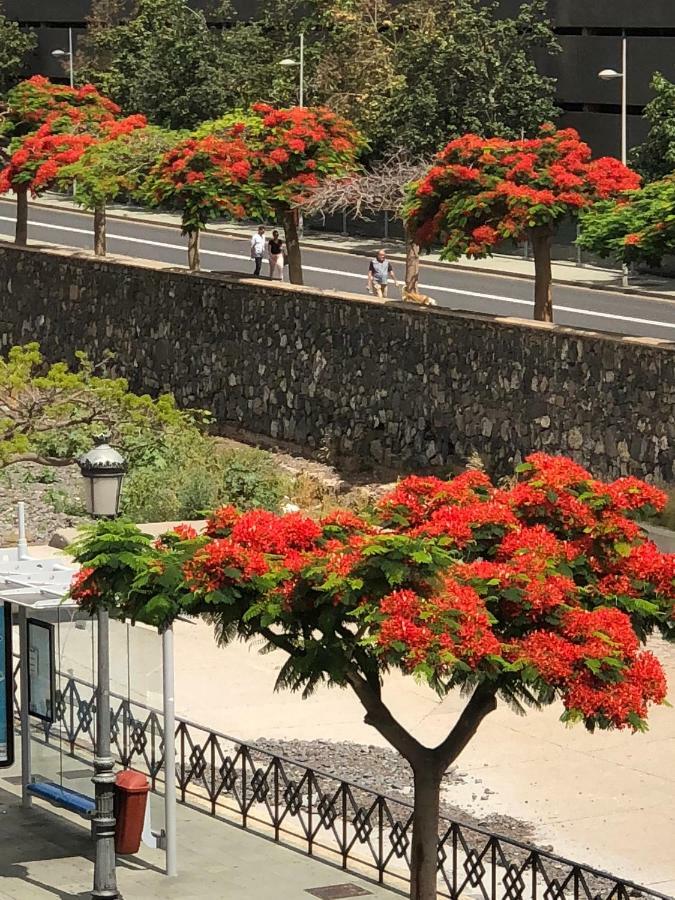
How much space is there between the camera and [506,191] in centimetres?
3259

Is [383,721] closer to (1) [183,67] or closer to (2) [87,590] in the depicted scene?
(2) [87,590]

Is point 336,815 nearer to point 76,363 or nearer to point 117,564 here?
point 117,564

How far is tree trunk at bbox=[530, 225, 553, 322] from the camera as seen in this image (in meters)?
33.3

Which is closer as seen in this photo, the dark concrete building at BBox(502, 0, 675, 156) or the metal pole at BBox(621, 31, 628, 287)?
the metal pole at BBox(621, 31, 628, 287)

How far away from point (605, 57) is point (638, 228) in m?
31.3

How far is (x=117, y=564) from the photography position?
45.7ft

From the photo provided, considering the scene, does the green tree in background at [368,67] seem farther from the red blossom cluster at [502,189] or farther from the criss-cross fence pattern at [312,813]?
the criss-cross fence pattern at [312,813]

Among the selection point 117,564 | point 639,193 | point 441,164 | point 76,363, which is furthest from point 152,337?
point 117,564

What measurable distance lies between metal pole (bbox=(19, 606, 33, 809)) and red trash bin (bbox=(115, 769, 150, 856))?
3.90 ft

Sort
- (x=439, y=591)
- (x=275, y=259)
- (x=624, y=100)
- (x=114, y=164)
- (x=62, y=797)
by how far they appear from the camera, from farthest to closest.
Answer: (x=624, y=100)
(x=275, y=259)
(x=114, y=164)
(x=62, y=797)
(x=439, y=591)

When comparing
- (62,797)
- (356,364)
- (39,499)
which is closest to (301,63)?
(356,364)

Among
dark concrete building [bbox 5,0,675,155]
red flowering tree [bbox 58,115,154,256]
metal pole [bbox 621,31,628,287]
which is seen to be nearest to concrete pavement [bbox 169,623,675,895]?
red flowering tree [bbox 58,115,154,256]

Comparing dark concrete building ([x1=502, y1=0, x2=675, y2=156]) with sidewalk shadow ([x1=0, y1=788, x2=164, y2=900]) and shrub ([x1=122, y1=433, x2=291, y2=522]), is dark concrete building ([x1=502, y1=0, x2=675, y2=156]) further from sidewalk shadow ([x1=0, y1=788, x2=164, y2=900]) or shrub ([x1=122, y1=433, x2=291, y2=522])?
sidewalk shadow ([x1=0, y1=788, x2=164, y2=900])

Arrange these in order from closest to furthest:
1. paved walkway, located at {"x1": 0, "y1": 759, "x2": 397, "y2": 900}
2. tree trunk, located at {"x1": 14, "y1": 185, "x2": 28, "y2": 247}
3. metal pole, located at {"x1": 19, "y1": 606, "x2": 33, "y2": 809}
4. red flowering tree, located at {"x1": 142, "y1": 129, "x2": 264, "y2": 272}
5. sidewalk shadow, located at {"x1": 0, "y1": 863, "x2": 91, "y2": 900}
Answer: sidewalk shadow, located at {"x1": 0, "y1": 863, "x2": 91, "y2": 900}, paved walkway, located at {"x1": 0, "y1": 759, "x2": 397, "y2": 900}, metal pole, located at {"x1": 19, "y1": 606, "x2": 33, "y2": 809}, red flowering tree, located at {"x1": 142, "y1": 129, "x2": 264, "y2": 272}, tree trunk, located at {"x1": 14, "y1": 185, "x2": 28, "y2": 247}
